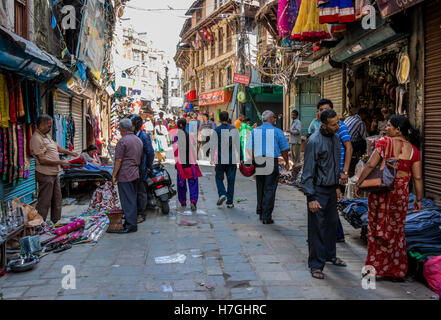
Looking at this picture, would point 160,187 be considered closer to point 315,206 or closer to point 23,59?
point 23,59

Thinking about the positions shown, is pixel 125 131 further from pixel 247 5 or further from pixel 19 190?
pixel 247 5

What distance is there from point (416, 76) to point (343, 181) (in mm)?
3131

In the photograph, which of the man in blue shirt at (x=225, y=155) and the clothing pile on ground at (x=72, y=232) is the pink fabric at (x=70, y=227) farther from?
the man in blue shirt at (x=225, y=155)

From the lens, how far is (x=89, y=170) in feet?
30.0

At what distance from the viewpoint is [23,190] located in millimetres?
7543

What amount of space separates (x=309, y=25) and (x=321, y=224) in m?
5.75

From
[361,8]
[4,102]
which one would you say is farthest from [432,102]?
[4,102]

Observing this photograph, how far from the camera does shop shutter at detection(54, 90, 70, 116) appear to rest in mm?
10516

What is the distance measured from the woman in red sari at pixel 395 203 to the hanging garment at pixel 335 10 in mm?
3751

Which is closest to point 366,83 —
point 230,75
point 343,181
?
point 343,181

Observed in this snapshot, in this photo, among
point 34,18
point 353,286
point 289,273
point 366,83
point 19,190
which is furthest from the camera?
point 366,83

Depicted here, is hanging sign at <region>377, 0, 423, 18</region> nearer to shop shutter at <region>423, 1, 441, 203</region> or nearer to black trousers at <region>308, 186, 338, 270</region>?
shop shutter at <region>423, 1, 441, 203</region>

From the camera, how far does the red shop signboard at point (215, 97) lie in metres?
29.7

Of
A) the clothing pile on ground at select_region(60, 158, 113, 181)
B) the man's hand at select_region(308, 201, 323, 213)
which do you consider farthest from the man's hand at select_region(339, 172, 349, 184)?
the clothing pile on ground at select_region(60, 158, 113, 181)
